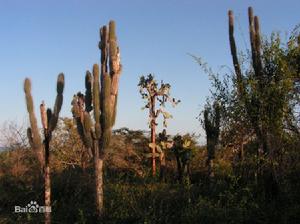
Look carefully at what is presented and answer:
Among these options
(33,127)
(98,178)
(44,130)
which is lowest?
(98,178)

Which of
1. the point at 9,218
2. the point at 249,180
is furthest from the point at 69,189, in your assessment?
the point at 249,180

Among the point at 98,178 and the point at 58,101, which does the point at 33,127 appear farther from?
the point at 98,178

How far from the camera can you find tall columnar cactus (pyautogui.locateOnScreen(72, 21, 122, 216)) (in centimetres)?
1143

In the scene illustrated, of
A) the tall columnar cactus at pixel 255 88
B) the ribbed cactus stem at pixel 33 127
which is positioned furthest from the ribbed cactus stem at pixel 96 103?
the tall columnar cactus at pixel 255 88

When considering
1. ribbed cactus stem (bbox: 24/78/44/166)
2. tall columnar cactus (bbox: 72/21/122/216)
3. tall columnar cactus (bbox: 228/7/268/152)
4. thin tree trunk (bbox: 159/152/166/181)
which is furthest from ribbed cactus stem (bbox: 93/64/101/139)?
thin tree trunk (bbox: 159/152/166/181)

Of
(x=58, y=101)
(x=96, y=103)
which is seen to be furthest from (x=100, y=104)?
(x=58, y=101)

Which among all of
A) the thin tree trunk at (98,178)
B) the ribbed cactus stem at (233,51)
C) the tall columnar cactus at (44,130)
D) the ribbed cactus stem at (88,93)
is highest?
the ribbed cactus stem at (233,51)

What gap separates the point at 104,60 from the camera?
11906 millimetres

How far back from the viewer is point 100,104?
11.6 m

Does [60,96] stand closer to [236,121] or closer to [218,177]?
[236,121]

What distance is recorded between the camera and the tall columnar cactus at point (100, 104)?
11.4 metres

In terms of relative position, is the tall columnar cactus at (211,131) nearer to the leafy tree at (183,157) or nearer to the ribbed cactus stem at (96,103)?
the leafy tree at (183,157)

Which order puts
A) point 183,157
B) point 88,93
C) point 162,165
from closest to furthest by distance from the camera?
point 88,93 → point 183,157 → point 162,165

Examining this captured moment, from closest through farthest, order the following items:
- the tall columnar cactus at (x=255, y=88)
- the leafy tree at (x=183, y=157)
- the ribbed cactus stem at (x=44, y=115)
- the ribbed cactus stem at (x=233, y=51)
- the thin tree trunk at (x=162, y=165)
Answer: the ribbed cactus stem at (x=44, y=115)
the tall columnar cactus at (x=255, y=88)
the ribbed cactus stem at (x=233, y=51)
the leafy tree at (x=183, y=157)
the thin tree trunk at (x=162, y=165)
